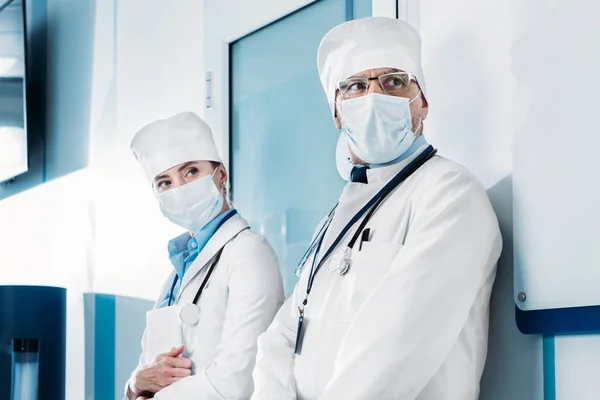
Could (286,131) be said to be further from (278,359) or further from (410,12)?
(278,359)

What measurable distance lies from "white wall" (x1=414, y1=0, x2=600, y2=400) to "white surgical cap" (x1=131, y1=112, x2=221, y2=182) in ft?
2.48

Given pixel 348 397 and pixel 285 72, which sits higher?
pixel 285 72

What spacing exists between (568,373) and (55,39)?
146 inches

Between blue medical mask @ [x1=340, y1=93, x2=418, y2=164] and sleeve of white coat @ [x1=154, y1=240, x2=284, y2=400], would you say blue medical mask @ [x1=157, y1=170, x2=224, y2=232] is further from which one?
blue medical mask @ [x1=340, y1=93, x2=418, y2=164]

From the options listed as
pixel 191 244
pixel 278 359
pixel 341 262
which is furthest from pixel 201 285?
pixel 341 262

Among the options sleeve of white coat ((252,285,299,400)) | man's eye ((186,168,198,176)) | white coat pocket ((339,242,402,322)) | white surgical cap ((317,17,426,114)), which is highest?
white surgical cap ((317,17,426,114))

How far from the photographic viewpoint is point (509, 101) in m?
1.88

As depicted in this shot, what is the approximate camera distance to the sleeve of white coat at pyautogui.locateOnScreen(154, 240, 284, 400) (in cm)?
226

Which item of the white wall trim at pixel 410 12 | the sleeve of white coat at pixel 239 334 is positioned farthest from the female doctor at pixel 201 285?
the white wall trim at pixel 410 12

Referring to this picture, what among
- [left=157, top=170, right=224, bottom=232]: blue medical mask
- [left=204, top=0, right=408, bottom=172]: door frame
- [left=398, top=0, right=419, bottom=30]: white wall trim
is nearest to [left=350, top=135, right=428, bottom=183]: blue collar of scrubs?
[left=398, top=0, right=419, bottom=30]: white wall trim

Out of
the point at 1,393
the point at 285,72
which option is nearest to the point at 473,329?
the point at 285,72

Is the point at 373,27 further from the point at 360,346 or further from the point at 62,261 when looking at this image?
the point at 62,261

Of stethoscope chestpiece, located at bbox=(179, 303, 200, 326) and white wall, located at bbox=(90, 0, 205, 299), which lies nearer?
stethoscope chestpiece, located at bbox=(179, 303, 200, 326)

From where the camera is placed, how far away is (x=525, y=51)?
1827mm
